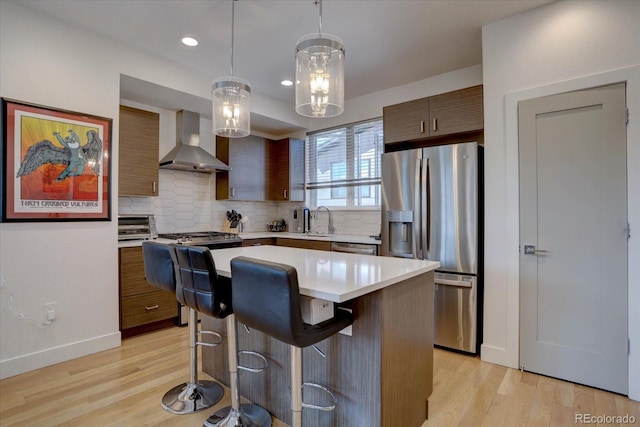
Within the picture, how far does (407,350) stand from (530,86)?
224 cm

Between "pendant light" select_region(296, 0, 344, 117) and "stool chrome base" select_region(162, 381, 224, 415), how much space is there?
1927mm

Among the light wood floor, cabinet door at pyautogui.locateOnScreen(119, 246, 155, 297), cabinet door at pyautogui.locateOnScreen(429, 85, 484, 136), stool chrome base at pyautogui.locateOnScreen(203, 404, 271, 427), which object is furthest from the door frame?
cabinet door at pyautogui.locateOnScreen(119, 246, 155, 297)

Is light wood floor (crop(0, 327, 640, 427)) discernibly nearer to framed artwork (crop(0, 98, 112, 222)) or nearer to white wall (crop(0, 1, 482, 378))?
white wall (crop(0, 1, 482, 378))

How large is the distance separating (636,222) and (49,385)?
13.6 ft

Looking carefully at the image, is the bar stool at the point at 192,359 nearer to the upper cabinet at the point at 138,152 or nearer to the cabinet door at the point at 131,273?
the cabinet door at the point at 131,273

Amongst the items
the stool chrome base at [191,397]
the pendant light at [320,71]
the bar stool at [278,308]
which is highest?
the pendant light at [320,71]

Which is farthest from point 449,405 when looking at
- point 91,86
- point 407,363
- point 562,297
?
point 91,86

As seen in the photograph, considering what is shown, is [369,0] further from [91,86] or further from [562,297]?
[562,297]

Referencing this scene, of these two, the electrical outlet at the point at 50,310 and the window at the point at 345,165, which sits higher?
the window at the point at 345,165

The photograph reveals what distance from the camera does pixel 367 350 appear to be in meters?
1.49

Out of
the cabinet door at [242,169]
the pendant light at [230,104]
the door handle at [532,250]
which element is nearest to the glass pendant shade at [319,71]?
the pendant light at [230,104]

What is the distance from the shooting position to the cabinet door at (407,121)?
10.7 feet

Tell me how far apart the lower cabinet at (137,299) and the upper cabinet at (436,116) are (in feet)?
9.40

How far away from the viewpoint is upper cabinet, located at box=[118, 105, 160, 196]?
331cm
